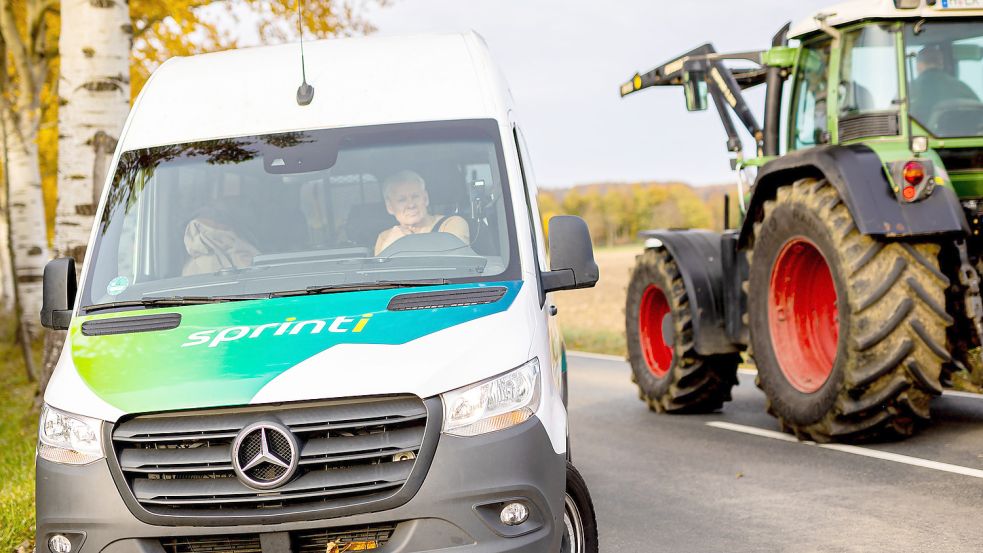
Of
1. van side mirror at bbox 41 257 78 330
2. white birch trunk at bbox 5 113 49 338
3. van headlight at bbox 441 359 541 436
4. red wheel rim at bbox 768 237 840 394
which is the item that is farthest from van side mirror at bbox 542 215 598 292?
white birch trunk at bbox 5 113 49 338

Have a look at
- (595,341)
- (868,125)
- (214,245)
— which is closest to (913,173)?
(868,125)

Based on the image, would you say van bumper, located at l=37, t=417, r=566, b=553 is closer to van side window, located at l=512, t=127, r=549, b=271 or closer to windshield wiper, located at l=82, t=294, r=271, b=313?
windshield wiper, located at l=82, t=294, r=271, b=313

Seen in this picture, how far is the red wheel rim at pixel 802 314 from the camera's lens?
341 inches

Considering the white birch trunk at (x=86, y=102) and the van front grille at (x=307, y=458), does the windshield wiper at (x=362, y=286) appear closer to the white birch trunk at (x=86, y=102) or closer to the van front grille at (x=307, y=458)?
the van front grille at (x=307, y=458)

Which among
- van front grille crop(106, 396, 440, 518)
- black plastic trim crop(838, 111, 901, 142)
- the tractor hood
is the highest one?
black plastic trim crop(838, 111, 901, 142)

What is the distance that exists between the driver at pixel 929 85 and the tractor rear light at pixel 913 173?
0.84 meters

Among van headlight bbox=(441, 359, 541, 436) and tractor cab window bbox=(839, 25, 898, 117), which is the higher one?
tractor cab window bbox=(839, 25, 898, 117)

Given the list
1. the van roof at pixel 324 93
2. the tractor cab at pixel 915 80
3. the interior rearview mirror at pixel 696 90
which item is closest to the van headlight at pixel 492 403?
the van roof at pixel 324 93

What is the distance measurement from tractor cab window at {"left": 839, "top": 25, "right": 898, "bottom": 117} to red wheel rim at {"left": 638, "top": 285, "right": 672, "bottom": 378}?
324cm

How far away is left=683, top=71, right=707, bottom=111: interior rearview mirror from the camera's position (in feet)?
35.3

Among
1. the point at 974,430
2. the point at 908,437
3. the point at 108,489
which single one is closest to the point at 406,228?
the point at 108,489

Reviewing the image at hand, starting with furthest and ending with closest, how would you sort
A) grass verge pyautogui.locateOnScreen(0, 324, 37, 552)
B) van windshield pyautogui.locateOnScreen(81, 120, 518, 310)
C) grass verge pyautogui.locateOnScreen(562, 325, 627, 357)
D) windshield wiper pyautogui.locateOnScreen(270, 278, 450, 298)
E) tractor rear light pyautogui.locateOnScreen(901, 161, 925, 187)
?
1. grass verge pyautogui.locateOnScreen(562, 325, 627, 357)
2. tractor rear light pyautogui.locateOnScreen(901, 161, 925, 187)
3. grass verge pyautogui.locateOnScreen(0, 324, 37, 552)
4. van windshield pyautogui.locateOnScreen(81, 120, 518, 310)
5. windshield wiper pyautogui.locateOnScreen(270, 278, 450, 298)

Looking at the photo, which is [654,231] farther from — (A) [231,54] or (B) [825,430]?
(A) [231,54]

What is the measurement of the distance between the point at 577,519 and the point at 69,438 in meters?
1.96
